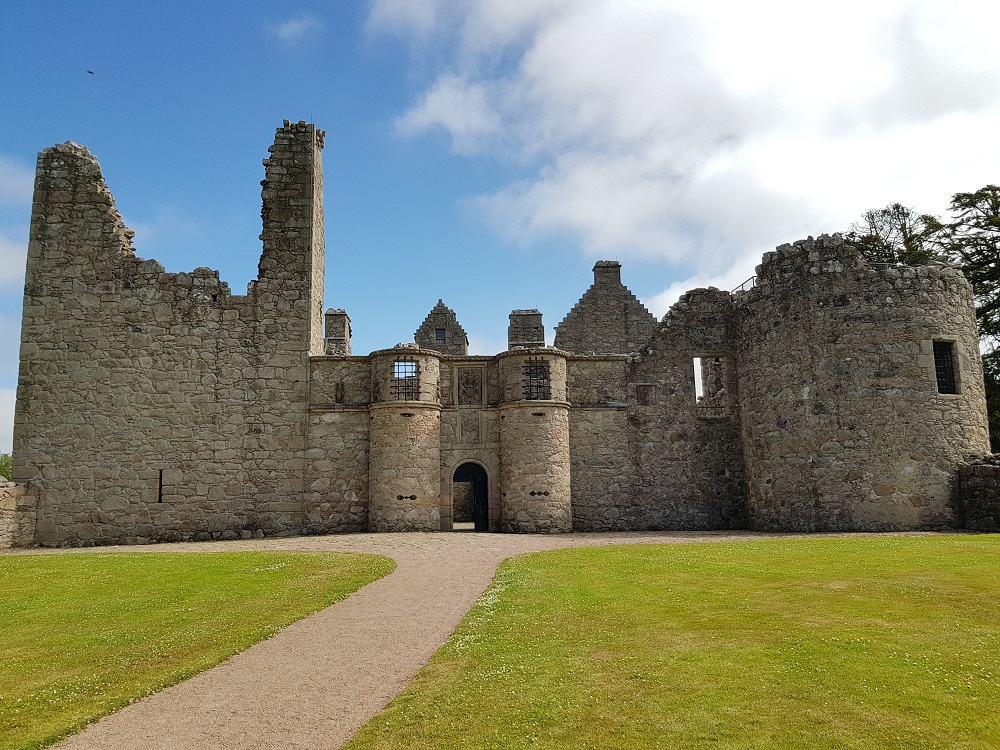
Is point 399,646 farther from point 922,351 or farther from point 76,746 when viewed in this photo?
point 922,351

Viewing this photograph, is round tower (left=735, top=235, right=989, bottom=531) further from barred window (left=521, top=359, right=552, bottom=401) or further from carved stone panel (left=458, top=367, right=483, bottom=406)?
carved stone panel (left=458, top=367, right=483, bottom=406)

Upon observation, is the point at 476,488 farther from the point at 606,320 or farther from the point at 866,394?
the point at 866,394

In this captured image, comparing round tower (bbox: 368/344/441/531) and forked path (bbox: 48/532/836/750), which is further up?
round tower (bbox: 368/344/441/531)

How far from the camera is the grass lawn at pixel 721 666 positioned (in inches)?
165

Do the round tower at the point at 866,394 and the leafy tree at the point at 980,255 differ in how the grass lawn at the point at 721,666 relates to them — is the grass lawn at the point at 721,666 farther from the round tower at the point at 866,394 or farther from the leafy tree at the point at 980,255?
the leafy tree at the point at 980,255

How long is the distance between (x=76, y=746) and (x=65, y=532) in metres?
17.4

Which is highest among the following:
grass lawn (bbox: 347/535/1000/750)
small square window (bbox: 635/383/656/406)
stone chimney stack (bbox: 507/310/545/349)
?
stone chimney stack (bbox: 507/310/545/349)

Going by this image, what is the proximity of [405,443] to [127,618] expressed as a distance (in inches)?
459

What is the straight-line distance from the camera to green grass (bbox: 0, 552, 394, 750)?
5.21 m

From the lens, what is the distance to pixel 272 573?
1134 centimetres

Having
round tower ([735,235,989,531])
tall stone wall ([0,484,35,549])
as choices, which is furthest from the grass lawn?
tall stone wall ([0,484,35,549])

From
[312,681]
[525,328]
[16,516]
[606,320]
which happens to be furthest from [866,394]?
[16,516]

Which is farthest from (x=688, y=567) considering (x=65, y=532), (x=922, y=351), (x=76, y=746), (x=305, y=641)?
(x=65, y=532)

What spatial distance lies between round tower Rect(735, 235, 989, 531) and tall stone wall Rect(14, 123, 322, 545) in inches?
529
